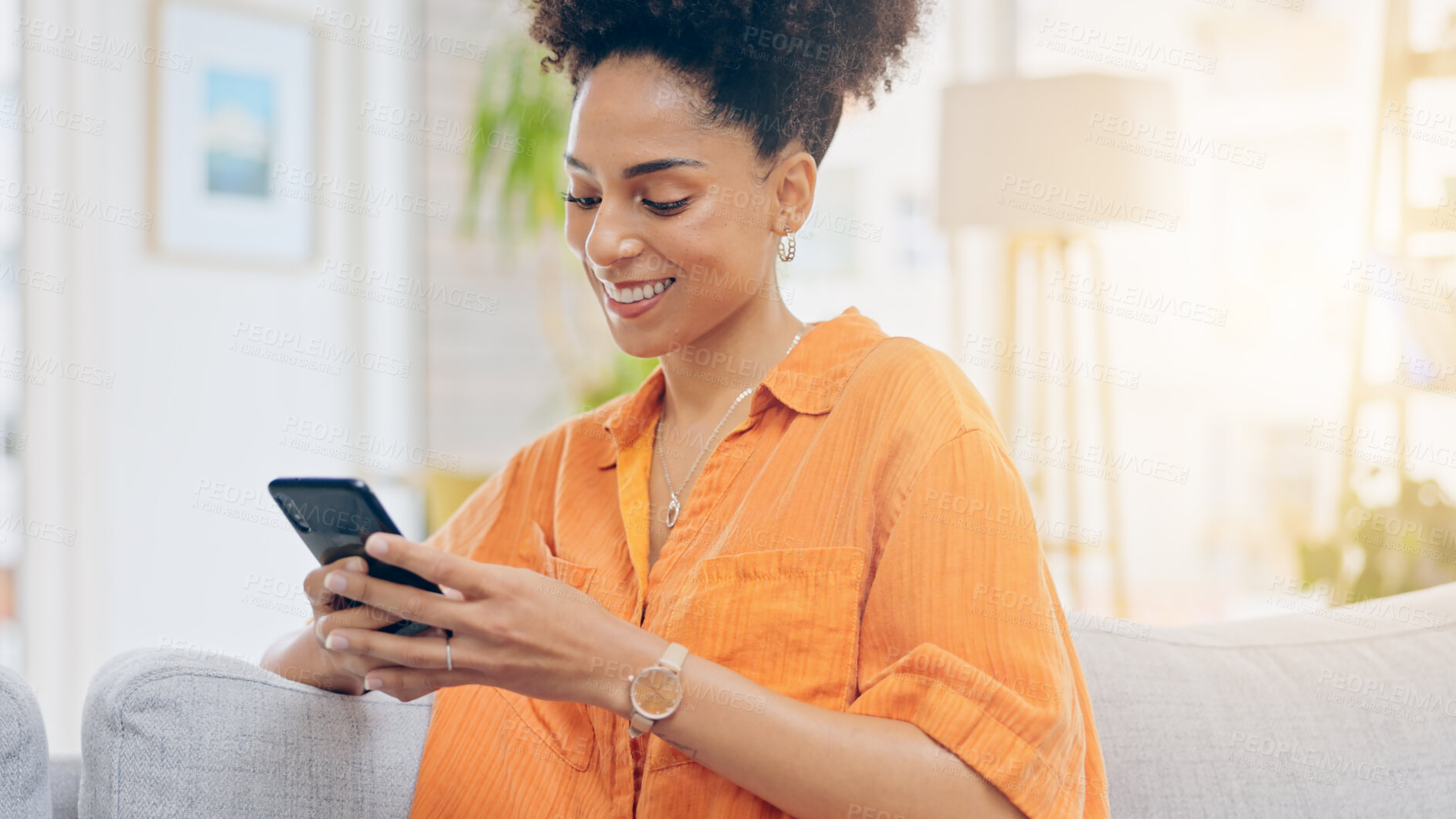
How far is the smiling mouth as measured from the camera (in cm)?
116

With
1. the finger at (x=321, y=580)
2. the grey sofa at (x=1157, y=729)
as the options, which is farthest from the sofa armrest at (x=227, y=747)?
the finger at (x=321, y=580)

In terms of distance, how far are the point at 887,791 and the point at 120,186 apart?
103 inches

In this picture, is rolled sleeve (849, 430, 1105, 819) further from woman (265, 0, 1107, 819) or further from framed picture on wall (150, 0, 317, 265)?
framed picture on wall (150, 0, 317, 265)

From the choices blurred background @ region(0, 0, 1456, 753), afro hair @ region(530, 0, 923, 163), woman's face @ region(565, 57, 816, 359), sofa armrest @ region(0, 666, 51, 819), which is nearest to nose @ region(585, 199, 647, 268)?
woman's face @ region(565, 57, 816, 359)

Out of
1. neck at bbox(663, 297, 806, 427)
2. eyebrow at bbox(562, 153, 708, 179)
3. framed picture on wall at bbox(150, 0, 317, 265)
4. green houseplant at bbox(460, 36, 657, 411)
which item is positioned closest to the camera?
eyebrow at bbox(562, 153, 708, 179)

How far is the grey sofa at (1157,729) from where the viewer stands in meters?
1.04

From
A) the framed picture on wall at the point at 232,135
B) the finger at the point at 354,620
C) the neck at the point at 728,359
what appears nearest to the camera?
the finger at the point at 354,620

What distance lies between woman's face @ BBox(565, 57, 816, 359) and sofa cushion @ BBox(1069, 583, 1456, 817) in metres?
0.58

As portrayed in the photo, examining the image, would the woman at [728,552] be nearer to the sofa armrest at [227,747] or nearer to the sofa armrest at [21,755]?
the sofa armrest at [227,747]

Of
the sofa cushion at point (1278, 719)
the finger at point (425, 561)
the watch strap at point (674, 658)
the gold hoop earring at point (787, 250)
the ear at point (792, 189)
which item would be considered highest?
the ear at point (792, 189)

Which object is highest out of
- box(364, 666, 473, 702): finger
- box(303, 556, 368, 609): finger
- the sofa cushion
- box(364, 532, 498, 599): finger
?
box(364, 532, 498, 599): finger

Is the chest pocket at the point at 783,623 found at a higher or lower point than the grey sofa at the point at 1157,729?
higher

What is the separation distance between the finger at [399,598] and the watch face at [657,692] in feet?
0.50

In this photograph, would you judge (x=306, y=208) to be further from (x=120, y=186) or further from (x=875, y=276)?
(x=875, y=276)
